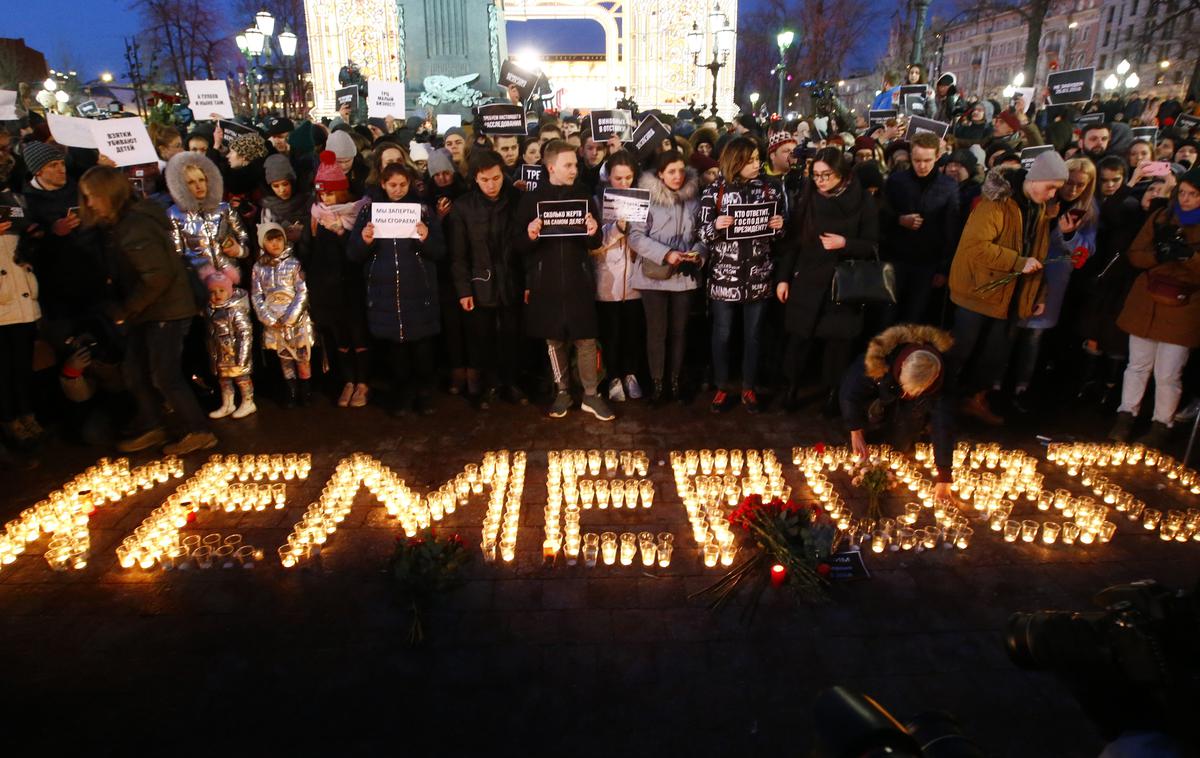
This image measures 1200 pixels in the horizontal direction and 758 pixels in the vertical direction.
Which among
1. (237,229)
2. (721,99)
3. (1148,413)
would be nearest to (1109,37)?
(721,99)

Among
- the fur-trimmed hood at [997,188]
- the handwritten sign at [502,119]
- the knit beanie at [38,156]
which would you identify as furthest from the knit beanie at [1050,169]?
the knit beanie at [38,156]

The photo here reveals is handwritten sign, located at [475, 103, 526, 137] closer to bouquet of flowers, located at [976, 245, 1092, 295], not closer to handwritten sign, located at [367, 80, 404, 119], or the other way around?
handwritten sign, located at [367, 80, 404, 119]

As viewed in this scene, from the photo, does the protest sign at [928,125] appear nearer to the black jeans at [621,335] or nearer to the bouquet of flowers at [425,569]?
the black jeans at [621,335]

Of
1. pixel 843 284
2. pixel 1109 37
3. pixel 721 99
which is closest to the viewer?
pixel 843 284

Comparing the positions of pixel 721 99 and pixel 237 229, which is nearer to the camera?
pixel 237 229

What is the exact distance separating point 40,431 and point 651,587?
17.0ft

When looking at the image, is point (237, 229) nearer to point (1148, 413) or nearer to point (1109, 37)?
point (1148, 413)

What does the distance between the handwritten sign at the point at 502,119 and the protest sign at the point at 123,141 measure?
294 centimetres

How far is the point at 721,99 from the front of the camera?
31.9 m

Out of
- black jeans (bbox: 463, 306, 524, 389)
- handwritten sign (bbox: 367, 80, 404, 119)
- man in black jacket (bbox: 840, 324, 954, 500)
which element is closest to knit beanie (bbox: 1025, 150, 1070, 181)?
man in black jacket (bbox: 840, 324, 954, 500)

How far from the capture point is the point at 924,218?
6.31m

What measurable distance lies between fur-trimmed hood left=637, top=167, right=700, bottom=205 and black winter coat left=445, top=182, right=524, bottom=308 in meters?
1.14

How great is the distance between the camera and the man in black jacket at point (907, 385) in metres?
4.23

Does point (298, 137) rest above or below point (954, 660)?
above
